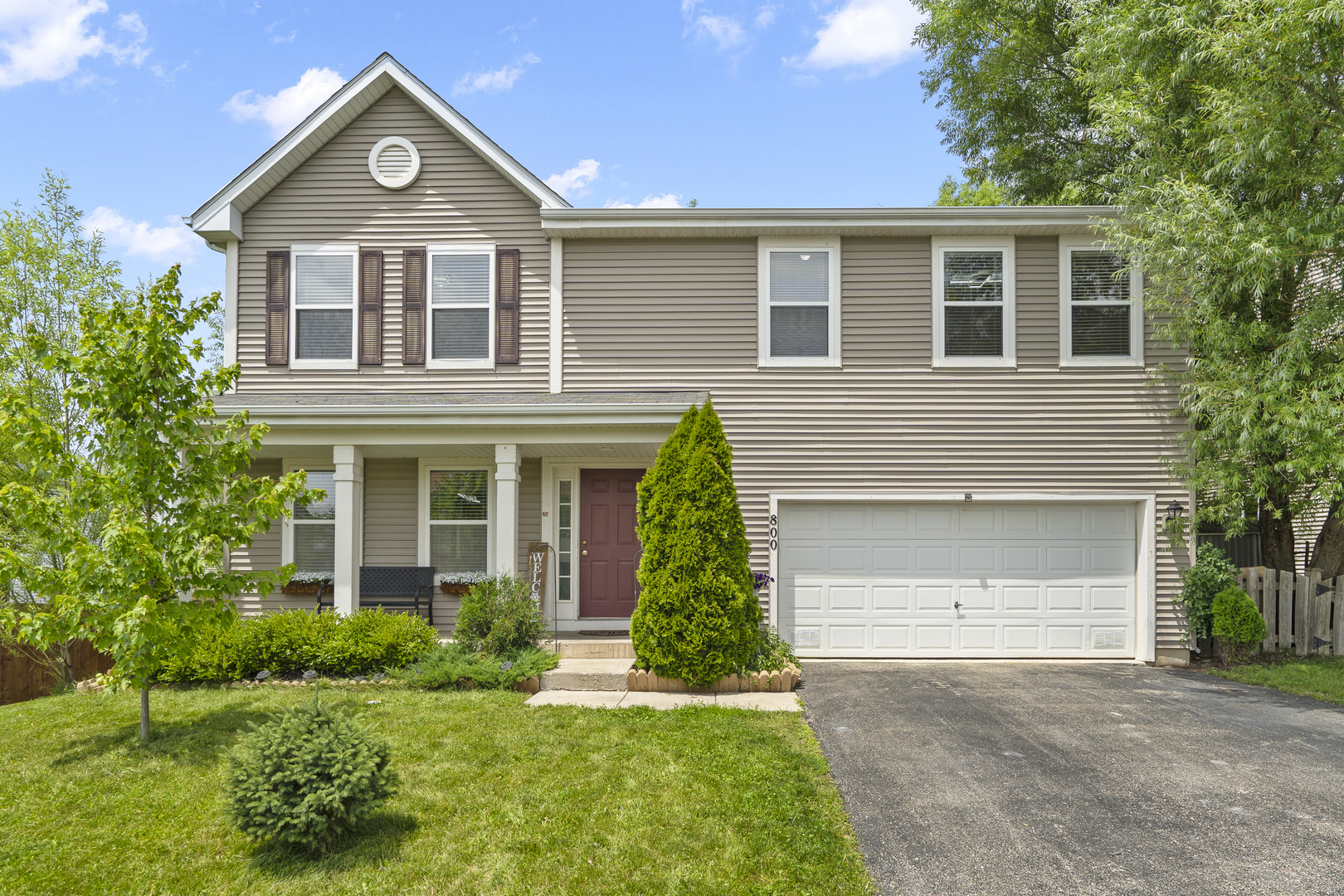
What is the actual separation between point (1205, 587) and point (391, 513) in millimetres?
10284

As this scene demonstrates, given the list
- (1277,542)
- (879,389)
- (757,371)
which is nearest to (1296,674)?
(1277,542)

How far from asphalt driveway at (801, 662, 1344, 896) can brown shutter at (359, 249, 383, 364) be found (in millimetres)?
6857

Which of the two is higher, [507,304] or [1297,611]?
[507,304]

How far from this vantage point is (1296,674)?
28.1ft

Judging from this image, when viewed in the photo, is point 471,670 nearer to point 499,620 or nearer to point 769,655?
point 499,620

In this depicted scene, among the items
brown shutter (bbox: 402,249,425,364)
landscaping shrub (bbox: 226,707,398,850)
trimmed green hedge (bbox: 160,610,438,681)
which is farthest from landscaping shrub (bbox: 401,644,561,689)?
brown shutter (bbox: 402,249,425,364)

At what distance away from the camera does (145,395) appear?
5.83 m

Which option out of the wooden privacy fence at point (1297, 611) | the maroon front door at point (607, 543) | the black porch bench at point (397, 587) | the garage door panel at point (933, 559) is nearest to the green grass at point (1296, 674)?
the wooden privacy fence at point (1297, 611)

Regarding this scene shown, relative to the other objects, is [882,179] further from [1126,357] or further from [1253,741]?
[1253,741]

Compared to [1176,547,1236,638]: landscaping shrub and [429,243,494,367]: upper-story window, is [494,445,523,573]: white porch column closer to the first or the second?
[429,243,494,367]: upper-story window

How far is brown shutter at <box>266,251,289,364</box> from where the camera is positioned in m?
9.97

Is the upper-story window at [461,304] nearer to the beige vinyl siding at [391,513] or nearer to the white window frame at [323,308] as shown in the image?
the white window frame at [323,308]

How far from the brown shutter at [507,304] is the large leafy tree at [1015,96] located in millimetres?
9924

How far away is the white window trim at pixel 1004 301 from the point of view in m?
9.74
